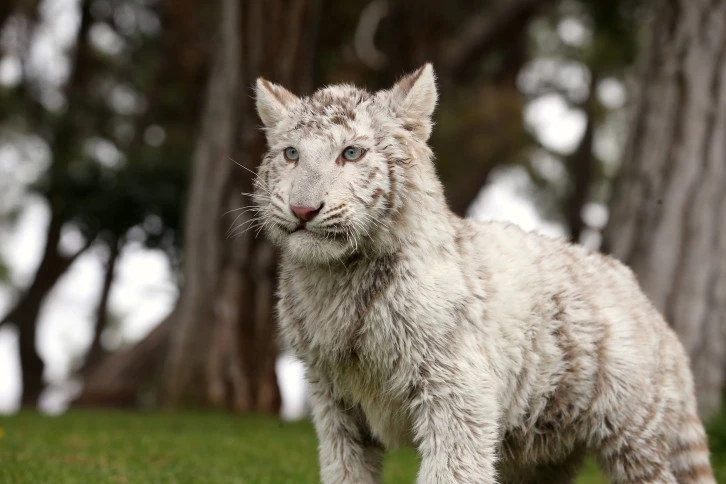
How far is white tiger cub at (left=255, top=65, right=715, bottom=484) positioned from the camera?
487cm

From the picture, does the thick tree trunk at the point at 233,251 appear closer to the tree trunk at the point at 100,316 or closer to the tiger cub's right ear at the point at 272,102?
the tree trunk at the point at 100,316

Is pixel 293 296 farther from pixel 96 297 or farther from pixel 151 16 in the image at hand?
pixel 96 297

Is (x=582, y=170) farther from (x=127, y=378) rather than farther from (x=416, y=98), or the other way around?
(x=416, y=98)

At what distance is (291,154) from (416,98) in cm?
72

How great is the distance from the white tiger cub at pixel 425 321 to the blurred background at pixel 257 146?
7.14 feet

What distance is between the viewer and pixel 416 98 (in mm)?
5141

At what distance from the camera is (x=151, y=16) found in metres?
20.8

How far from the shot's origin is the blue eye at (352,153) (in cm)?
488

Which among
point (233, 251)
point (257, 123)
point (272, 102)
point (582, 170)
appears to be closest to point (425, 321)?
point (272, 102)

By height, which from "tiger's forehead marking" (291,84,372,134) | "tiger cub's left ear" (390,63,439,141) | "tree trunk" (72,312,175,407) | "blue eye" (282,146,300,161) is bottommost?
"tree trunk" (72,312,175,407)

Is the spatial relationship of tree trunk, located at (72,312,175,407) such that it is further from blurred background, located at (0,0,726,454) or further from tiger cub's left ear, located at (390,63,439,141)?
tiger cub's left ear, located at (390,63,439,141)

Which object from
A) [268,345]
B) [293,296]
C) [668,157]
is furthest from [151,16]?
[293,296]

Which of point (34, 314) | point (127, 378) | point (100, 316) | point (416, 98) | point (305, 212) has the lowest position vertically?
point (127, 378)

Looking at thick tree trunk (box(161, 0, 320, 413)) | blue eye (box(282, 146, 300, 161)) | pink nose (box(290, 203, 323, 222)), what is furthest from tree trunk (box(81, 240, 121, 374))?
pink nose (box(290, 203, 323, 222))
